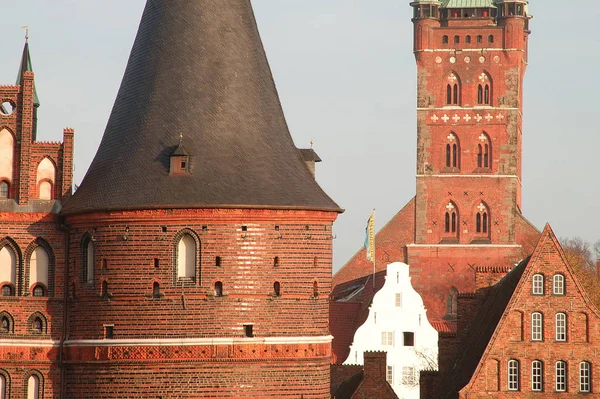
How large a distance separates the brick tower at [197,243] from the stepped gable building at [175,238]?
4 cm

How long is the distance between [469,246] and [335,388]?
39418mm

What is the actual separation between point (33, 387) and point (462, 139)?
60363mm

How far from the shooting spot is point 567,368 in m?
53.7

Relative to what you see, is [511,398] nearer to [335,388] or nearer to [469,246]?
[335,388]

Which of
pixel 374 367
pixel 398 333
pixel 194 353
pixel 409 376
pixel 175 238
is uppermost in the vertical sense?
pixel 175 238

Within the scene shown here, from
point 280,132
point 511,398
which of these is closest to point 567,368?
point 511,398

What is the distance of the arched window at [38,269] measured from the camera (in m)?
40.7

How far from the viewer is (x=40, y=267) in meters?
40.8

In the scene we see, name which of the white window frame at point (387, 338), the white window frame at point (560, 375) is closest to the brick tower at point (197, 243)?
the white window frame at point (560, 375)

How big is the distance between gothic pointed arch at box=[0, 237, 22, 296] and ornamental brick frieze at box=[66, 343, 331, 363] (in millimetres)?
2531

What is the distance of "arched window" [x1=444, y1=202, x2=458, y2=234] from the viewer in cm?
9819

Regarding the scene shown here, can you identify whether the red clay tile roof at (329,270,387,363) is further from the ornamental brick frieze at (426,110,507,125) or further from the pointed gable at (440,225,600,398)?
the pointed gable at (440,225,600,398)

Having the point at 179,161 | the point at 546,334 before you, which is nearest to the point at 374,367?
the point at 546,334

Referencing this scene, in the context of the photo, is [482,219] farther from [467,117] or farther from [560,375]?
[560,375]
